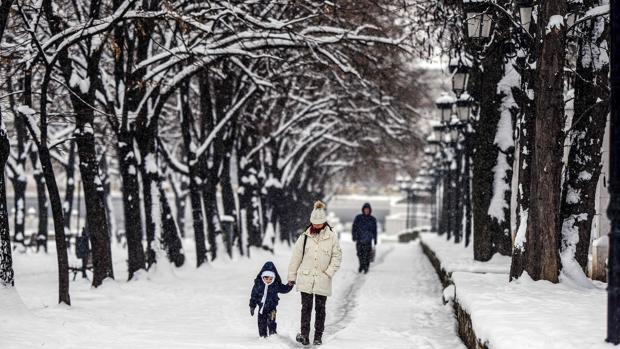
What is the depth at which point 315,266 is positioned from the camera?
9266 mm

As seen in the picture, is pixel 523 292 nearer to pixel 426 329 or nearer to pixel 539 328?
pixel 426 329

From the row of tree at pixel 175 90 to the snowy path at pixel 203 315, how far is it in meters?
0.85

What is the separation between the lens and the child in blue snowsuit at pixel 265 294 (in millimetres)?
9281

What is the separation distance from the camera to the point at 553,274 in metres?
10.7

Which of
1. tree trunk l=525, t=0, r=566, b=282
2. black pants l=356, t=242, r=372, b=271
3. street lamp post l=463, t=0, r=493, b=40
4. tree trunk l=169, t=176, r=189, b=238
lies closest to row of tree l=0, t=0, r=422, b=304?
street lamp post l=463, t=0, r=493, b=40

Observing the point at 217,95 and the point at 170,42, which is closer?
the point at 170,42

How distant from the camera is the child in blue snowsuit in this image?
30.5ft

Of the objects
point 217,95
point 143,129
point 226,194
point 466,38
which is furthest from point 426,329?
point 226,194

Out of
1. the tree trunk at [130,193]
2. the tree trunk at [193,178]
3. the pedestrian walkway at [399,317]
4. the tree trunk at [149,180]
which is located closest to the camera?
the pedestrian walkway at [399,317]

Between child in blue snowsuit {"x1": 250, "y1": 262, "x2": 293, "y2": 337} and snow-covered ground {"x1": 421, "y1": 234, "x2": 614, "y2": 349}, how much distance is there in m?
2.17

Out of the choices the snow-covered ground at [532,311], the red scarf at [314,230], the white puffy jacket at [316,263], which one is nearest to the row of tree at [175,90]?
the red scarf at [314,230]

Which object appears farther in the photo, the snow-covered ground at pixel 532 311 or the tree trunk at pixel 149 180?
the tree trunk at pixel 149 180

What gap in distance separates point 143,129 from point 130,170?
1.06 metres

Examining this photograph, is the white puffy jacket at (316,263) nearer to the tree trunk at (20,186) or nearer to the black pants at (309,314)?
the black pants at (309,314)
